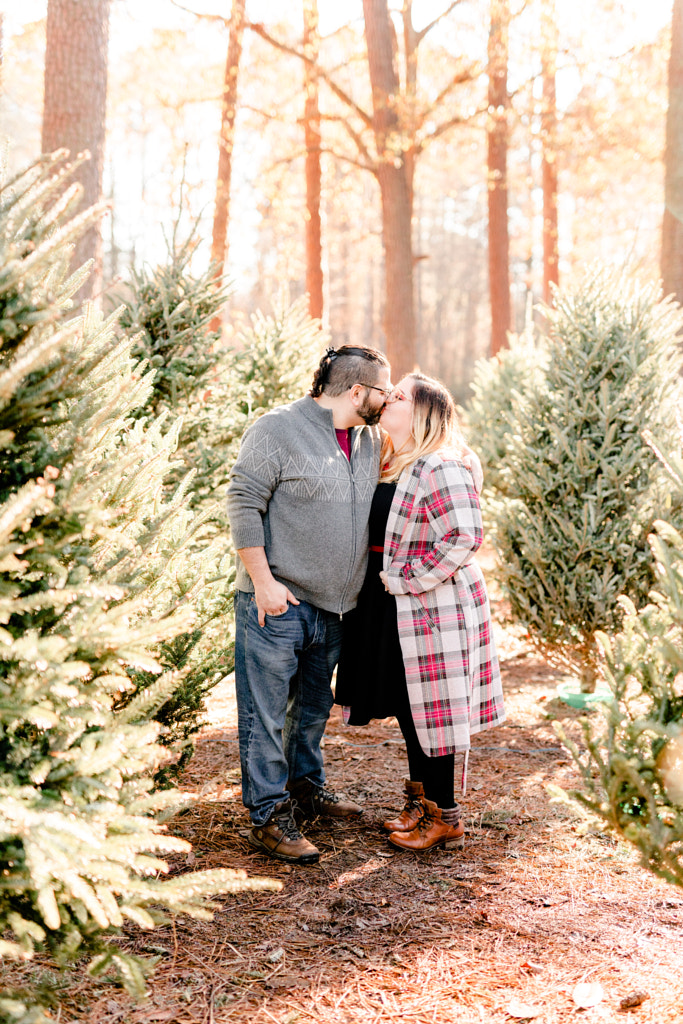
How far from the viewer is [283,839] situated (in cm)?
359

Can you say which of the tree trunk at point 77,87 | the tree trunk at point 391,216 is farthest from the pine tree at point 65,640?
the tree trunk at point 391,216

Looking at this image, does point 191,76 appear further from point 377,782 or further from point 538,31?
point 377,782

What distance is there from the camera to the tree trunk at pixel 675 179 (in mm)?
8938

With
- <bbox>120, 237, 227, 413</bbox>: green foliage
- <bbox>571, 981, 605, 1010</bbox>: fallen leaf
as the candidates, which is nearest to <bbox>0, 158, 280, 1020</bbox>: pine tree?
<bbox>571, 981, 605, 1010</bbox>: fallen leaf

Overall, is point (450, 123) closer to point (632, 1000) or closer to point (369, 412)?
point (369, 412)

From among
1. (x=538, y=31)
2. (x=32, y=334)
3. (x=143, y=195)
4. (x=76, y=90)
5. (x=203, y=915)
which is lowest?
(x=203, y=915)

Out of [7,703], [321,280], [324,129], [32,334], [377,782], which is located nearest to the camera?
[7,703]

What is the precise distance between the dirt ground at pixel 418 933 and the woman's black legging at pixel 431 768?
10.1 inches

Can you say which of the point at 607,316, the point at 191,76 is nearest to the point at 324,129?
the point at 191,76

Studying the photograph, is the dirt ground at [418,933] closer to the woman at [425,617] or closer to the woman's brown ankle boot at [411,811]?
the woman's brown ankle boot at [411,811]

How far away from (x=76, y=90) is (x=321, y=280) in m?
7.38

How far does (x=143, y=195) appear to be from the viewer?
1115 inches

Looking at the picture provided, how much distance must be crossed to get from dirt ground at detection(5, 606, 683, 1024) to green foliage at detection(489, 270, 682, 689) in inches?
57.3

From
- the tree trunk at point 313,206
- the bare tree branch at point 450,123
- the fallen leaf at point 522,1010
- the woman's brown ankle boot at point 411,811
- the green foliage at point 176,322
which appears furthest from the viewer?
the tree trunk at point 313,206
